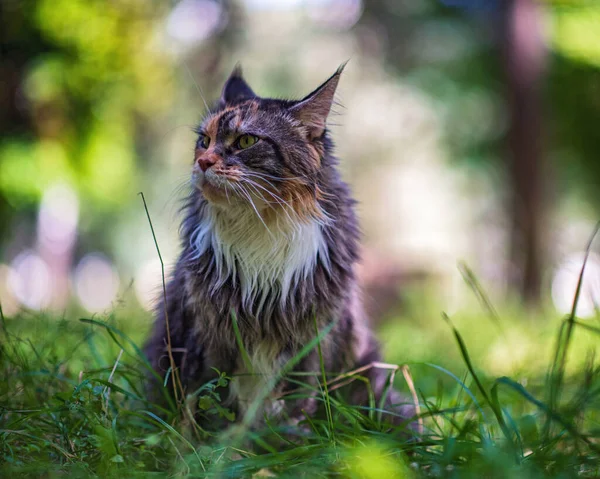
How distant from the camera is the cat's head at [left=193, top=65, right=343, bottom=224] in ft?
7.94

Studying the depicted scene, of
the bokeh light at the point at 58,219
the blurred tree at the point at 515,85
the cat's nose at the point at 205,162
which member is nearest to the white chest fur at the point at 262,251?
the cat's nose at the point at 205,162

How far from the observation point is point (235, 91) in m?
3.05

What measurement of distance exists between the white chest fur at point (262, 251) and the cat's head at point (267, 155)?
0.07 metres

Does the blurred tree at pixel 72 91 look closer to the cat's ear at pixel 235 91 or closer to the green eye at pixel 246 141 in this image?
the cat's ear at pixel 235 91

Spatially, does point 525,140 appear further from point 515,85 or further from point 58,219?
point 58,219

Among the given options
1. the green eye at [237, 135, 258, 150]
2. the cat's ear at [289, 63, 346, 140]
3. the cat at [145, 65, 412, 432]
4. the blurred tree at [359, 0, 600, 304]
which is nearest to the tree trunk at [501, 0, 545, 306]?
the blurred tree at [359, 0, 600, 304]

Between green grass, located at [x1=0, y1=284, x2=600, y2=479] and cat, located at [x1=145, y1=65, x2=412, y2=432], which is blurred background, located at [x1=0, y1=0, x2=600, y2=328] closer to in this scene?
cat, located at [x1=145, y1=65, x2=412, y2=432]

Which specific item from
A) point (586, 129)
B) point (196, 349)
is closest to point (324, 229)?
point (196, 349)

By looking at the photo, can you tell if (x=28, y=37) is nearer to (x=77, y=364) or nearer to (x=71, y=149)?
(x=71, y=149)

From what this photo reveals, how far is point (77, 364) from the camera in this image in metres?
3.01

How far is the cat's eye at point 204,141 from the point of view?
2.69m

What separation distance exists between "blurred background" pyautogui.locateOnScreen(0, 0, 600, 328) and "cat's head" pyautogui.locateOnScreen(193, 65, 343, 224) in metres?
1.01

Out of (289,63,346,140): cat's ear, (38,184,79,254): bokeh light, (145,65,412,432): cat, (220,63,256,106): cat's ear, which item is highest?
(220,63,256,106): cat's ear

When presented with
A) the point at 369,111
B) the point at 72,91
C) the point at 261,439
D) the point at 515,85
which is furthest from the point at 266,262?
the point at 369,111
